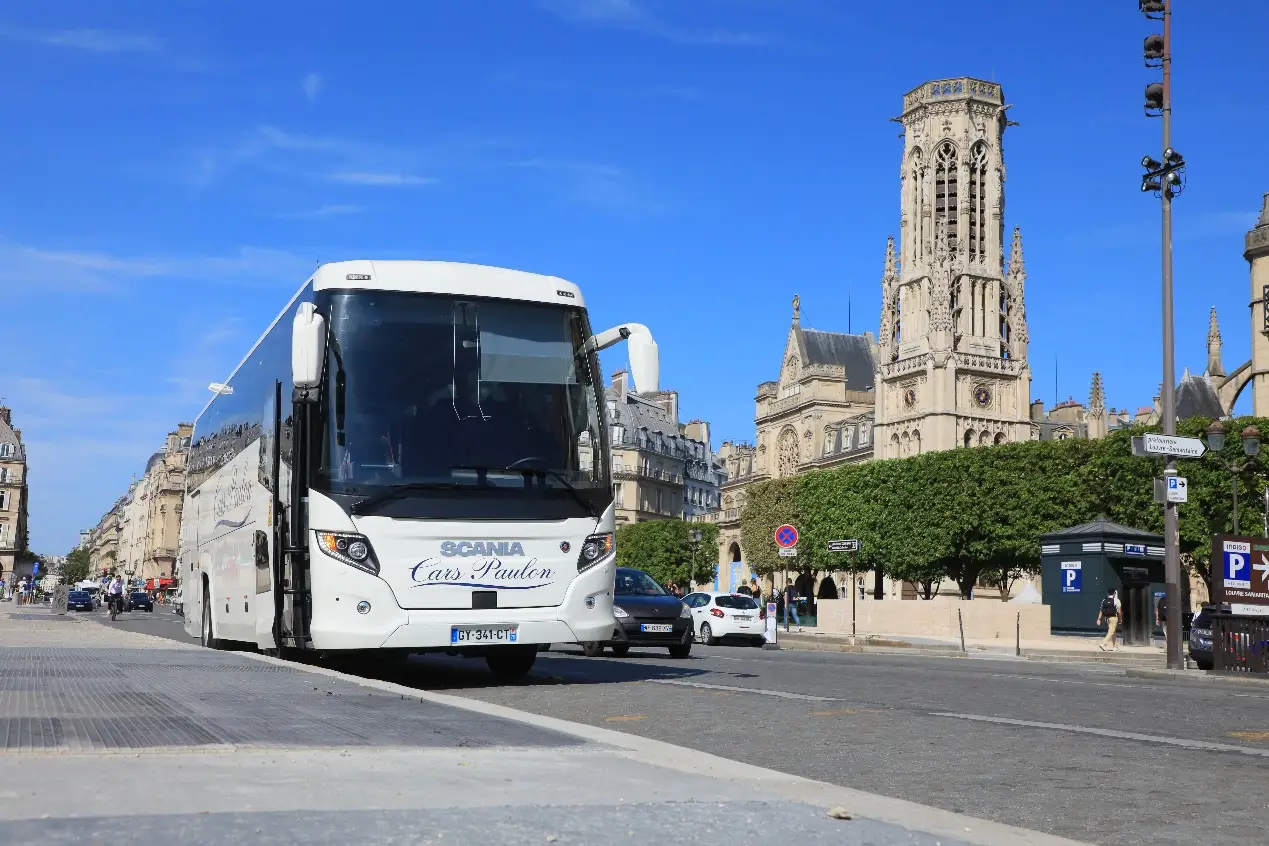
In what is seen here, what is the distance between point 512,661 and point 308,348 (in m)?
4.41

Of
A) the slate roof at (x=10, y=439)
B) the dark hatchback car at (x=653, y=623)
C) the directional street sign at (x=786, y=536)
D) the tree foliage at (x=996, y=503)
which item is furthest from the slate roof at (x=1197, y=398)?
the slate roof at (x=10, y=439)

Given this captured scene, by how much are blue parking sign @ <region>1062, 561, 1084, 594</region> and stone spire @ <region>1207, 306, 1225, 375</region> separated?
61799 mm

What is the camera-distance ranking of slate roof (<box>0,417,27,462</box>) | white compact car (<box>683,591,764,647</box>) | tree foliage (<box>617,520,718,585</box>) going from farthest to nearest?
1. slate roof (<box>0,417,27,462</box>)
2. tree foliage (<box>617,520,718,585</box>)
3. white compact car (<box>683,591,764,647</box>)

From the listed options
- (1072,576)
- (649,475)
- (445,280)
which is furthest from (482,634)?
(649,475)

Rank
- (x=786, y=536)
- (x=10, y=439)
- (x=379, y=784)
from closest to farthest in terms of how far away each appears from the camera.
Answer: (x=379, y=784) < (x=786, y=536) < (x=10, y=439)

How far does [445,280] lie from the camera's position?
43.6ft

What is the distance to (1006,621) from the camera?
3934 centimetres

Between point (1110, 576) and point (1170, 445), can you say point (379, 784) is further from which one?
point (1110, 576)

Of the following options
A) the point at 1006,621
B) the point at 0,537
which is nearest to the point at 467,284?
the point at 1006,621

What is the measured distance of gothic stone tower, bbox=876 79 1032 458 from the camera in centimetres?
9994

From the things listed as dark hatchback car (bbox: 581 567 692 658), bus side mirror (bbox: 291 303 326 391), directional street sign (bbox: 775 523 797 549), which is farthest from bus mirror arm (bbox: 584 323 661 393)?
directional street sign (bbox: 775 523 797 549)

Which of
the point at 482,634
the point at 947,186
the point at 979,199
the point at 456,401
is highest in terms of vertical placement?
the point at 947,186

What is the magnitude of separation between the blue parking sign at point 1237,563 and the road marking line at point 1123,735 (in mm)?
13270

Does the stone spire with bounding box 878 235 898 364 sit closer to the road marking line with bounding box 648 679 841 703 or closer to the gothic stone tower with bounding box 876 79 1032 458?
the gothic stone tower with bounding box 876 79 1032 458
